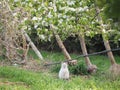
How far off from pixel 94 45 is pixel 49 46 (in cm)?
183

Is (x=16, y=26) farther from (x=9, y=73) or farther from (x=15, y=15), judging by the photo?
(x=9, y=73)

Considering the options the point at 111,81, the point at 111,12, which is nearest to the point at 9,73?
the point at 111,81

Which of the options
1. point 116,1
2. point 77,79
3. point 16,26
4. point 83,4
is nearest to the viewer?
point 116,1

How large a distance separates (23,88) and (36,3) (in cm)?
192

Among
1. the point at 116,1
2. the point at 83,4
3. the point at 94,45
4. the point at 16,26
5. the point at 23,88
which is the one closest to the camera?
the point at 116,1

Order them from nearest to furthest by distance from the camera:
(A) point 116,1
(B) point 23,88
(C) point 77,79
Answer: (A) point 116,1
(B) point 23,88
(C) point 77,79

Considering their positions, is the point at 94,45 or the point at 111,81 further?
the point at 94,45

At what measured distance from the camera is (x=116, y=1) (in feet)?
4.38

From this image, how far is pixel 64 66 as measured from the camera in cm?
754

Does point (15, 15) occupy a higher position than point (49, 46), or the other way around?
point (15, 15)

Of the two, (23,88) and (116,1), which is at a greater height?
(116,1)

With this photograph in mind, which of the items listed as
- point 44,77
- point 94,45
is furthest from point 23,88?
point 94,45

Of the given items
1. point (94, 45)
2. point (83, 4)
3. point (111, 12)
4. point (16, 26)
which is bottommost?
point (94, 45)

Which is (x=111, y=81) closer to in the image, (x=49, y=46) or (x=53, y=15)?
(x=53, y=15)
